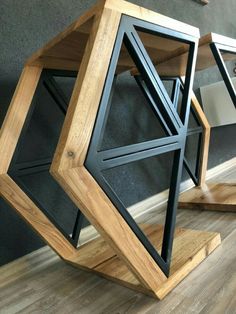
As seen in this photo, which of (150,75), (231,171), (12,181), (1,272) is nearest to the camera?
(150,75)

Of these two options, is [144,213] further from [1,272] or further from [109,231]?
[109,231]

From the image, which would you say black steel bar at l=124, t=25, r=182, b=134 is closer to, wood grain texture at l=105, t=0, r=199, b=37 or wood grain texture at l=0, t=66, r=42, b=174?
wood grain texture at l=105, t=0, r=199, b=37

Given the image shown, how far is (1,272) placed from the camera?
0.98m

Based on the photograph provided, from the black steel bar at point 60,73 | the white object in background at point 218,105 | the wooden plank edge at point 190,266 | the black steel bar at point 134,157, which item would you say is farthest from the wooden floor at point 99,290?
the white object in background at point 218,105

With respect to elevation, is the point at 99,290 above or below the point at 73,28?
below

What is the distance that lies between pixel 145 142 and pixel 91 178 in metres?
0.20

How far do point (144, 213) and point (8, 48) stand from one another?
3.09 ft

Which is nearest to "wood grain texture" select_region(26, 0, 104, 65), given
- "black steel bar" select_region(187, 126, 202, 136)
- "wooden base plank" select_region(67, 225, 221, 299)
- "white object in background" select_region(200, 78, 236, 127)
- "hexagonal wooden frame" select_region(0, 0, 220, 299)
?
"hexagonal wooden frame" select_region(0, 0, 220, 299)

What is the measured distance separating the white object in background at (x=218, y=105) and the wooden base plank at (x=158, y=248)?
95cm

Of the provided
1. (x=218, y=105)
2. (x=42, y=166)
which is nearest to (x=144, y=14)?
(x=42, y=166)

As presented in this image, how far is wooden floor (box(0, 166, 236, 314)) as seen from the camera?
662 mm

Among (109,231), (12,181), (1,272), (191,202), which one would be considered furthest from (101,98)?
(191,202)

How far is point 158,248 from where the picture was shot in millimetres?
935

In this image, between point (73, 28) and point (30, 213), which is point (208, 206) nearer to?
point (30, 213)
